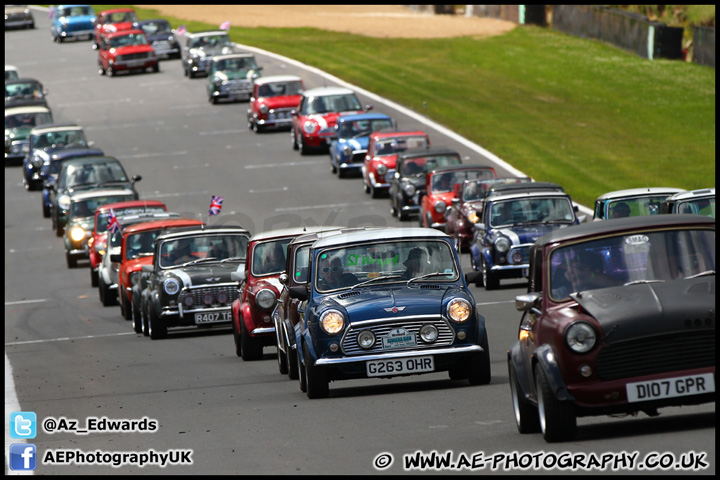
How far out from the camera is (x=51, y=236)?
1517 inches

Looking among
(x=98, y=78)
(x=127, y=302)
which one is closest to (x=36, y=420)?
(x=127, y=302)

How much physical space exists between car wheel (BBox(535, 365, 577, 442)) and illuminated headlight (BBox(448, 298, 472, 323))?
351 cm

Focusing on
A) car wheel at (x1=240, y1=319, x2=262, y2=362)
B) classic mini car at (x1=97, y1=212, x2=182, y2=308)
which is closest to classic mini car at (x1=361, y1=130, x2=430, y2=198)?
classic mini car at (x1=97, y1=212, x2=182, y2=308)

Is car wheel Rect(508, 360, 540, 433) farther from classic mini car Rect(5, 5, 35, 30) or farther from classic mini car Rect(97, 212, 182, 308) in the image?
classic mini car Rect(5, 5, 35, 30)

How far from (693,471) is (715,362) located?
49.9 inches

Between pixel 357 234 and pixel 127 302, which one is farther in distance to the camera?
pixel 127 302

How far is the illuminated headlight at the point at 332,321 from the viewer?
1302 centimetres

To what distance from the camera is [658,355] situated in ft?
30.5

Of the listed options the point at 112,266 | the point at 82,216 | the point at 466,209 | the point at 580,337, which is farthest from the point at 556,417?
the point at 82,216

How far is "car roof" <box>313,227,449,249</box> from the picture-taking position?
13773mm

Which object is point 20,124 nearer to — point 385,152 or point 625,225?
point 385,152

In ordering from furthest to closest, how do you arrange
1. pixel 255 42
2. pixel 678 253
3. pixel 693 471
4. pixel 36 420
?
pixel 255 42 < pixel 36 420 < pixel 678 253 < pixel 693 471

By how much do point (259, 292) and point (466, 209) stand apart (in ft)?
36.8

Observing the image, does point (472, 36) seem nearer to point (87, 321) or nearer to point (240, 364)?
point (87, 321)
